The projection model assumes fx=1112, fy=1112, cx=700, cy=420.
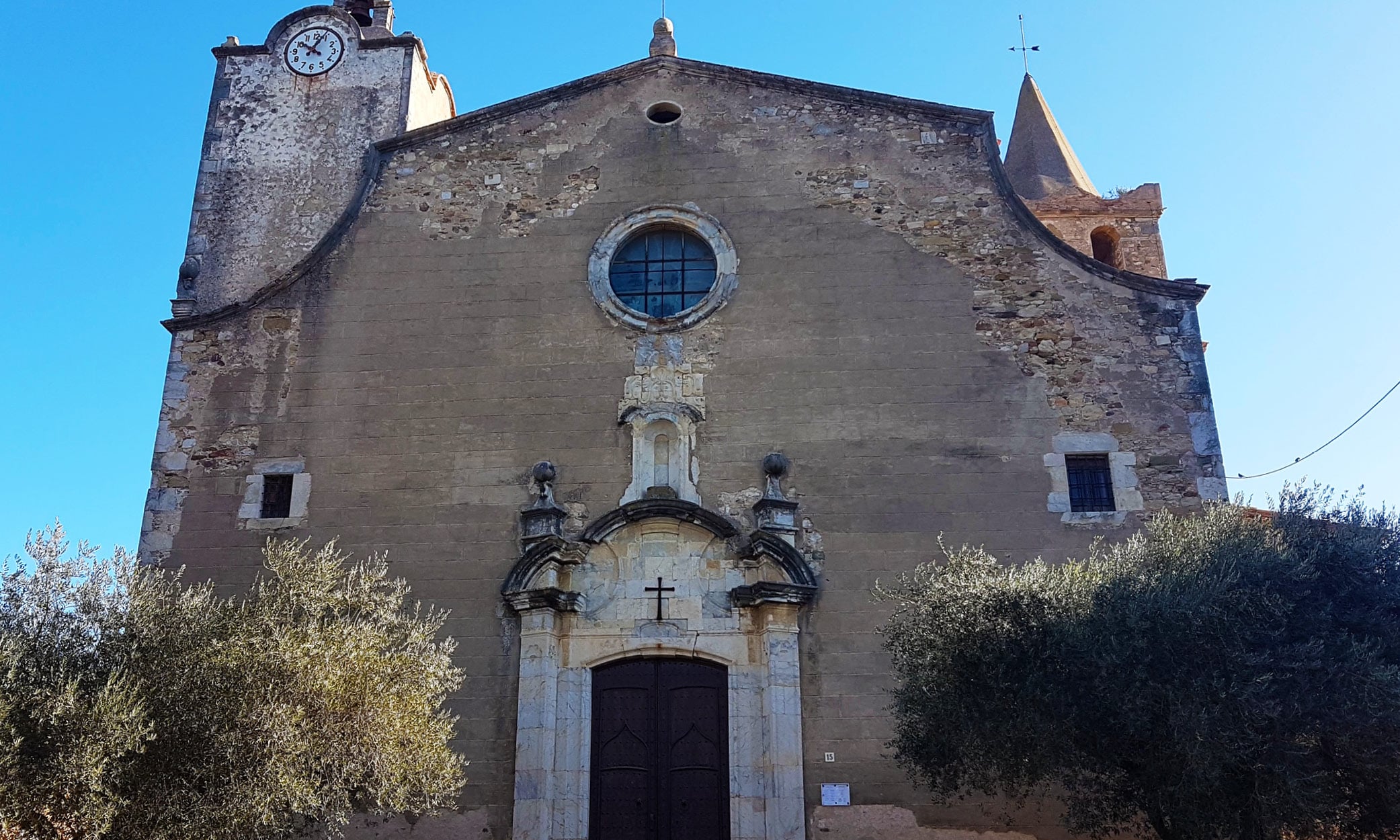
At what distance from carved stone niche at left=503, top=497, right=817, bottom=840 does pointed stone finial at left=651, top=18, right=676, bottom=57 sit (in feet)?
18.1

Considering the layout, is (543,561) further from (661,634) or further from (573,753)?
(573,753)

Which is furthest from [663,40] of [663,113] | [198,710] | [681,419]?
[198,710]

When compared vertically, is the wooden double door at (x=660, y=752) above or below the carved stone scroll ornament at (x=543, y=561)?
below

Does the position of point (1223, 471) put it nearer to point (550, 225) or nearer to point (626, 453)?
point (626, 453)

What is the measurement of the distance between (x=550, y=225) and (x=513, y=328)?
125 cm

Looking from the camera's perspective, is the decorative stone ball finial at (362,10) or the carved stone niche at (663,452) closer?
the carved stone niche at (663,452)

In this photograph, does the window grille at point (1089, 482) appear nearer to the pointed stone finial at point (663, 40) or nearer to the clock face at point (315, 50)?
the pointed stone finial at point (663, 40)

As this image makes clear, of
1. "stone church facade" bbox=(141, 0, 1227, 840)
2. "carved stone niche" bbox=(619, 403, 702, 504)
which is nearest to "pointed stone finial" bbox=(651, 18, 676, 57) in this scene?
"stone church facade" bbox=(141, 0, 1227, 840)

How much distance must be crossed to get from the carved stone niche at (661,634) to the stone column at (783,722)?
0.01m

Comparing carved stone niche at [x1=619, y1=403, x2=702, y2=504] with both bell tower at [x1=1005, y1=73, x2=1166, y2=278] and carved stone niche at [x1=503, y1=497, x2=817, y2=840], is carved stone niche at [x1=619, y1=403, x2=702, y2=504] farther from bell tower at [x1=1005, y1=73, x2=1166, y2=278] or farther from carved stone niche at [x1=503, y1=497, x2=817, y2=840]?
bell tower at [x1=1005, y1=73, x2=1166, y2=278]

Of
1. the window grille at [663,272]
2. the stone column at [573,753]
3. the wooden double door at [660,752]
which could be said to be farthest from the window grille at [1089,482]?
the stone column at [573,753]

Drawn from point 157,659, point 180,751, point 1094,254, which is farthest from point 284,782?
point 1094,254

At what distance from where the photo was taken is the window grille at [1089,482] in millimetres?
10570

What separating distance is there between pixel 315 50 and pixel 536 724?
32.9 ft
